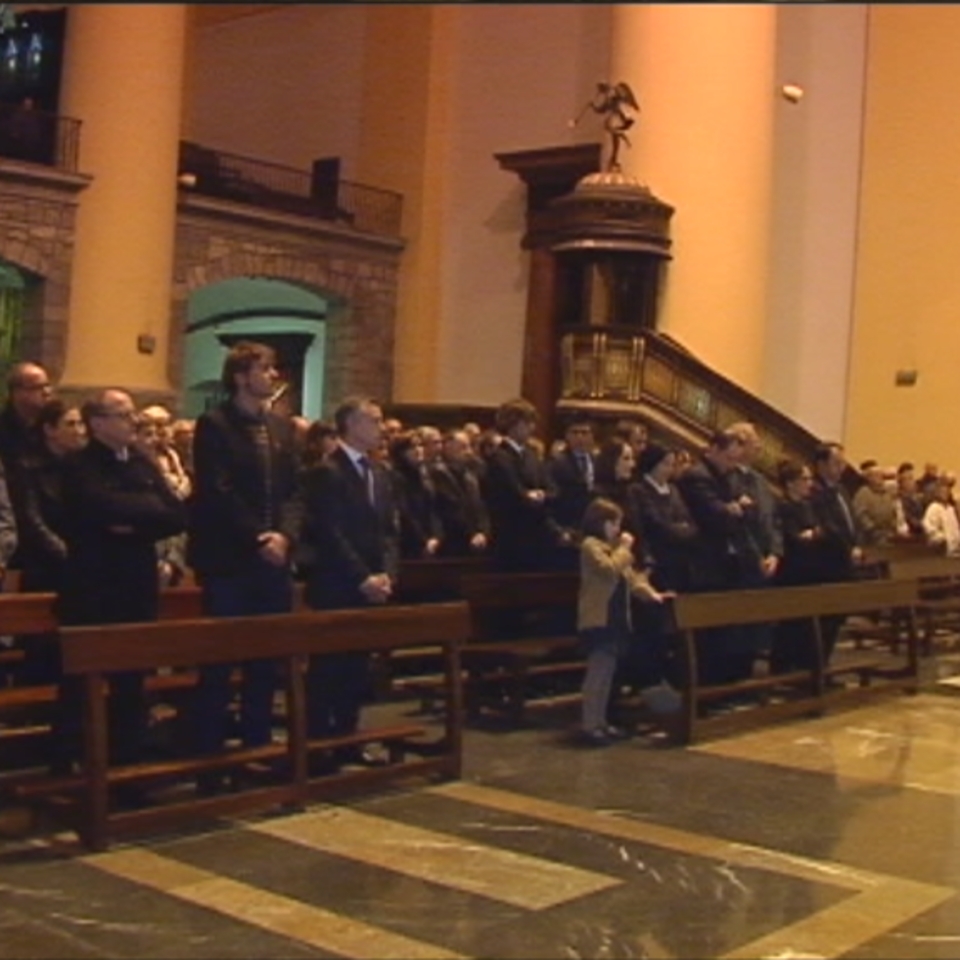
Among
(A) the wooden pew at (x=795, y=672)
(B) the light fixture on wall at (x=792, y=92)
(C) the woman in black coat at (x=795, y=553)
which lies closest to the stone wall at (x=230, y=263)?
(B) the light fixture on wall at (x=792, y=92)

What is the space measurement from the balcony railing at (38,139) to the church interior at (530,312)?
0.04 m

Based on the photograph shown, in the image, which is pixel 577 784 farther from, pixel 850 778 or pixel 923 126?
pixel 923 126

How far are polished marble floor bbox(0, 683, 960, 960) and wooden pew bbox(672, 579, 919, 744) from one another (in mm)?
741

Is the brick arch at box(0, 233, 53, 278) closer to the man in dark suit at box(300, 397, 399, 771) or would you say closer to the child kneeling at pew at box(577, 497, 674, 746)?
the child kneeling at pew at box(577, 497, 674, 746)

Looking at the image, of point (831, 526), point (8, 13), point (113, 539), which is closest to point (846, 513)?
point (831, 526)

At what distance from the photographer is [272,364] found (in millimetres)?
5508

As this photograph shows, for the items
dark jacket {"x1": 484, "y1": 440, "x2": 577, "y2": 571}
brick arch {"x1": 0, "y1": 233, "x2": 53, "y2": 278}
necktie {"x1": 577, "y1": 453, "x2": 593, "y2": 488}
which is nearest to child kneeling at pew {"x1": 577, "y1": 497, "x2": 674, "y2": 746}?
dark jacket {"x1": 484, "y1": 440, "x2": 577, "y2": 571}

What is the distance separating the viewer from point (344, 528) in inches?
231

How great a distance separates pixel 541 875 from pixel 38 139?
12.7m

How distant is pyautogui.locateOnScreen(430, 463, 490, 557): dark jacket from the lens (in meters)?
8.98

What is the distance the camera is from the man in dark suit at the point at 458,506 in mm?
8984

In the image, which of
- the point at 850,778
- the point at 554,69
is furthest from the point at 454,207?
the point at 850,778

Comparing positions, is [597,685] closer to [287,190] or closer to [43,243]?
[43,243]

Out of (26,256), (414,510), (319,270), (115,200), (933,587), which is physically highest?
(115,200)
